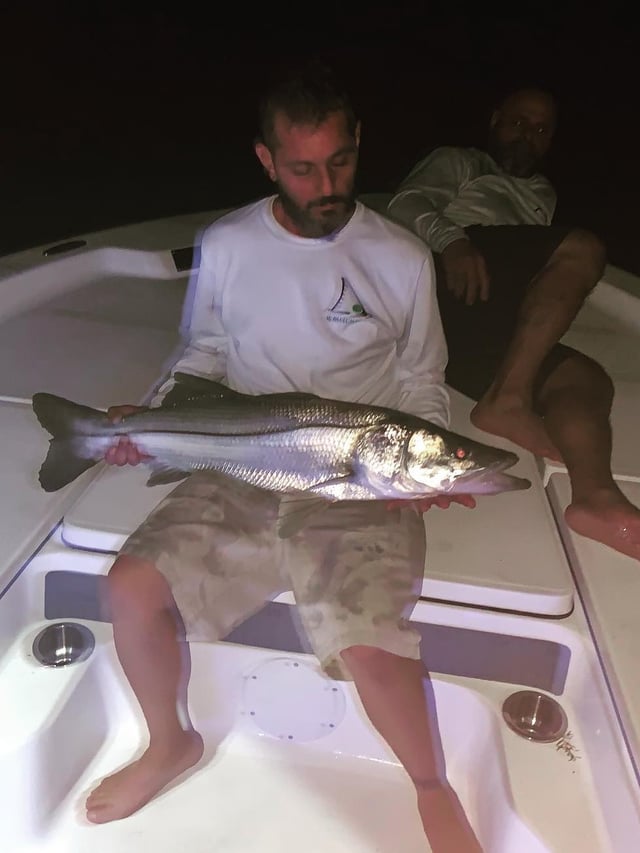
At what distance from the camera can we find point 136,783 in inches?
27.4

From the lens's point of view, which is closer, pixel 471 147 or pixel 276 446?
pixel 276 446

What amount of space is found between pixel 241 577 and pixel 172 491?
13 cm

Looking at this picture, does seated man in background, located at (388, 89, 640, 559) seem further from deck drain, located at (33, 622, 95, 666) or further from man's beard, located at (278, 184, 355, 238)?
deck drain, located at (33, 622, 95, 666)

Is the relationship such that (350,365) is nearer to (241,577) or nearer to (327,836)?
(241,577)

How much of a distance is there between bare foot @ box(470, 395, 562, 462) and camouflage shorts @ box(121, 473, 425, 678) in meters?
0.23

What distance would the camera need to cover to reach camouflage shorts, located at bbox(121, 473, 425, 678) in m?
0.68

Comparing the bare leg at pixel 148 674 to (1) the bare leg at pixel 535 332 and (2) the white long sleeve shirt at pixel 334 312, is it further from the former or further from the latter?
(1) the bare leg at pixel 535 332

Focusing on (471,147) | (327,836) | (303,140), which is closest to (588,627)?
(327,836)

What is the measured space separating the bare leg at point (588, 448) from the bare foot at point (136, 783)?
46 centimetres

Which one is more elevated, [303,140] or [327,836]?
[303,140]

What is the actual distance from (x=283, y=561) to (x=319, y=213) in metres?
0.34

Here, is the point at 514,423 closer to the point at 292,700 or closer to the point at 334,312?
the point at 334,312

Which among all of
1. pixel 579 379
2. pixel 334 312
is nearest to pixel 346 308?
pixel 334 312

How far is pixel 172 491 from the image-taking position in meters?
0.79
